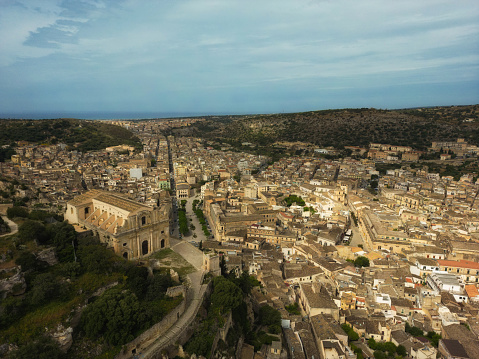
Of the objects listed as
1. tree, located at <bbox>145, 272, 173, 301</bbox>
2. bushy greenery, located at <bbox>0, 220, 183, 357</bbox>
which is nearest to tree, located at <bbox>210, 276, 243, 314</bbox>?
bushy greenery, located at <bbox>0, 220, 183, 357</bbox>

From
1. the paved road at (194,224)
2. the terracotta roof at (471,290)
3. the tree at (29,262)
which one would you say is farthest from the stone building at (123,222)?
the terracotta roof at (471,290)

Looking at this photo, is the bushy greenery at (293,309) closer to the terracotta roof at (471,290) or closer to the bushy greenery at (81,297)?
the bushy greenery at (81,297)

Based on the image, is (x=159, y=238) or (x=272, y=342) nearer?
(x=272, y=342)

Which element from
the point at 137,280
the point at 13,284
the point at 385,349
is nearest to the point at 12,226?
the point at 13,284

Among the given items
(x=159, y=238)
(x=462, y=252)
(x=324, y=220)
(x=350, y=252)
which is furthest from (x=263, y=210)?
(x=462, y=252)

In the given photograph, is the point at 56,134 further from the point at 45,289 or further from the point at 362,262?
the point at 362,262

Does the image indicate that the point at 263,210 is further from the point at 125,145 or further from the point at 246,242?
the point at 125,145
